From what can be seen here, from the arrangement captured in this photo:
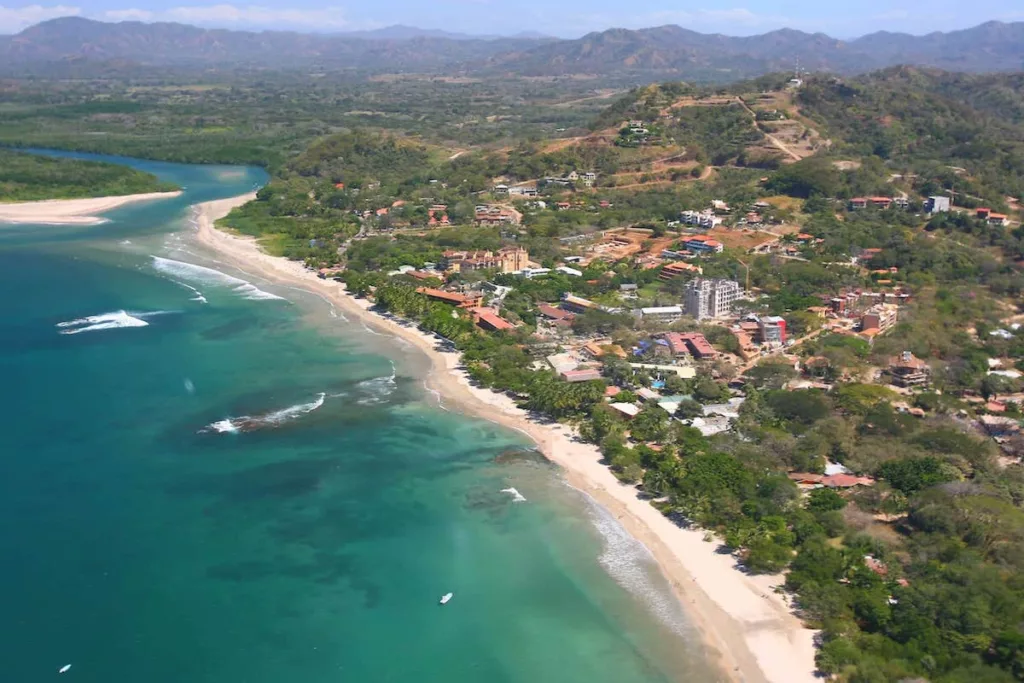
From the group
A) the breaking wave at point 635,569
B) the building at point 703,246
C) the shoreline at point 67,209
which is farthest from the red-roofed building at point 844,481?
the shoreline at point 67,209

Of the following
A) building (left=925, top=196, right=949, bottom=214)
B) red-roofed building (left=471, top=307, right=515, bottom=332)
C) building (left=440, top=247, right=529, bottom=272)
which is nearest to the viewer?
red-roofed building (left=471, top=307, right=515, bottom=332)

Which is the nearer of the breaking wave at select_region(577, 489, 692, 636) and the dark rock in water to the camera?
the breaking wave at select_region(577, 489, 692, 636)

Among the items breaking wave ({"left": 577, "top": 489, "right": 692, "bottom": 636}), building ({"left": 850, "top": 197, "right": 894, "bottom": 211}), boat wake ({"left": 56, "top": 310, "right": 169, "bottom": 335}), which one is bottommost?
breaking wave ({"left": 577, "top": 489, "right": 692, "bottom": 636})

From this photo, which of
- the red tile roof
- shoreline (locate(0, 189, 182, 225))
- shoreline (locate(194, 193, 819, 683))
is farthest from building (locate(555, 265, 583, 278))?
shoreline (locate(0, 189, 182, 225))

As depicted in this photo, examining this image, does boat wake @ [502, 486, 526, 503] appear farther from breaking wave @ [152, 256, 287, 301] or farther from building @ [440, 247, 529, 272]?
breaking wave @ [152, 256, 287, 301]

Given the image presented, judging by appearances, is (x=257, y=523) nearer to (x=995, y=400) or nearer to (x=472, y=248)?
(x=995, y=400)

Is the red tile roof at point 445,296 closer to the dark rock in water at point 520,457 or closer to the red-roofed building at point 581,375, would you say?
the red-roofed building at point 581,375
